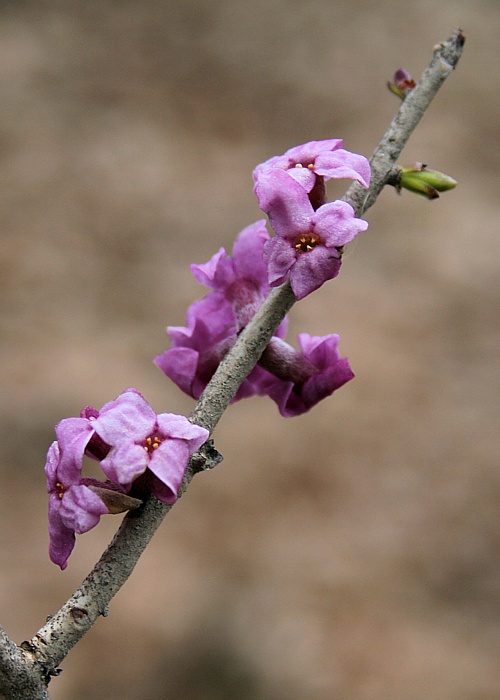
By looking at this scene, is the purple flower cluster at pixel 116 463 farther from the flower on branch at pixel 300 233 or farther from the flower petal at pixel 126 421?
the flower on branch at pixel 300 233

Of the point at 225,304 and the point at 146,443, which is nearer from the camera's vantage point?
the point at 146,443

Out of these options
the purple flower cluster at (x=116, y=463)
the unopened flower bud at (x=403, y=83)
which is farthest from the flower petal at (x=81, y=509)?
the unopened flower bud at (x=403, y=83)

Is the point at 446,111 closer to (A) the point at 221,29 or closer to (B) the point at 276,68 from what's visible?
(B) the point at 276,68

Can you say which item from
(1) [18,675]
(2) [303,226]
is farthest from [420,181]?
(1) [18,675]

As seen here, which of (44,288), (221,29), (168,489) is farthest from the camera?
(221,29)

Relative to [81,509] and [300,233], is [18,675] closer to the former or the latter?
[81,509]

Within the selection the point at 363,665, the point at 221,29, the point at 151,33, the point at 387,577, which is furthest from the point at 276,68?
the point at 363,665

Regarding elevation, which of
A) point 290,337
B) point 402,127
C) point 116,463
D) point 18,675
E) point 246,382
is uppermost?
point 290,337
